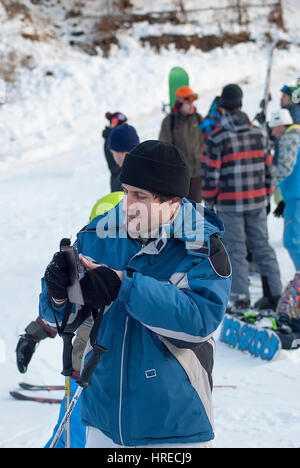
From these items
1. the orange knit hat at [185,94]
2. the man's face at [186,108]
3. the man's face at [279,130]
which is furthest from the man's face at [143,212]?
the man's face at [186,108]

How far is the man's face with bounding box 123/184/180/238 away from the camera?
1.74 meters

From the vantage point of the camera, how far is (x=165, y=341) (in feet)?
5.55

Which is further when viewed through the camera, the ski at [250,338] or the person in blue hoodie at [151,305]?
the ski at [250,338]

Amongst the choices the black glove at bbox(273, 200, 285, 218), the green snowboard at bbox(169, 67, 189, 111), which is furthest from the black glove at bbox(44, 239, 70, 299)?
the green snowboard at bbox(169, 67, 189, 111)

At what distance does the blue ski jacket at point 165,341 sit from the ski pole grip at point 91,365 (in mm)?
47

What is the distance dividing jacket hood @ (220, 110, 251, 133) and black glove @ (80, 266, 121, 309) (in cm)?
349

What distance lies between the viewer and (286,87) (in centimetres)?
611

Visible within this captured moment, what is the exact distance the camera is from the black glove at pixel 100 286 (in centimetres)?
155

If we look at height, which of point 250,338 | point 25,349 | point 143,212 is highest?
point 143,212

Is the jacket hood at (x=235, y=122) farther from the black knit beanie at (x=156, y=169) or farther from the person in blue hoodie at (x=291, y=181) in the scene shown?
the black knit beanie at (x=156, y=169)

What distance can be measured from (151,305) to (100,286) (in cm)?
16

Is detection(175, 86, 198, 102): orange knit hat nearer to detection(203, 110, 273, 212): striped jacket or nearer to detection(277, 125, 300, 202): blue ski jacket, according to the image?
detection(203, 110, 273, 212): striped jacket

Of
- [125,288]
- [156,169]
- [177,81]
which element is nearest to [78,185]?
[177,81]

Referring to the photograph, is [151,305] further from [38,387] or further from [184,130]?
[184,130]
